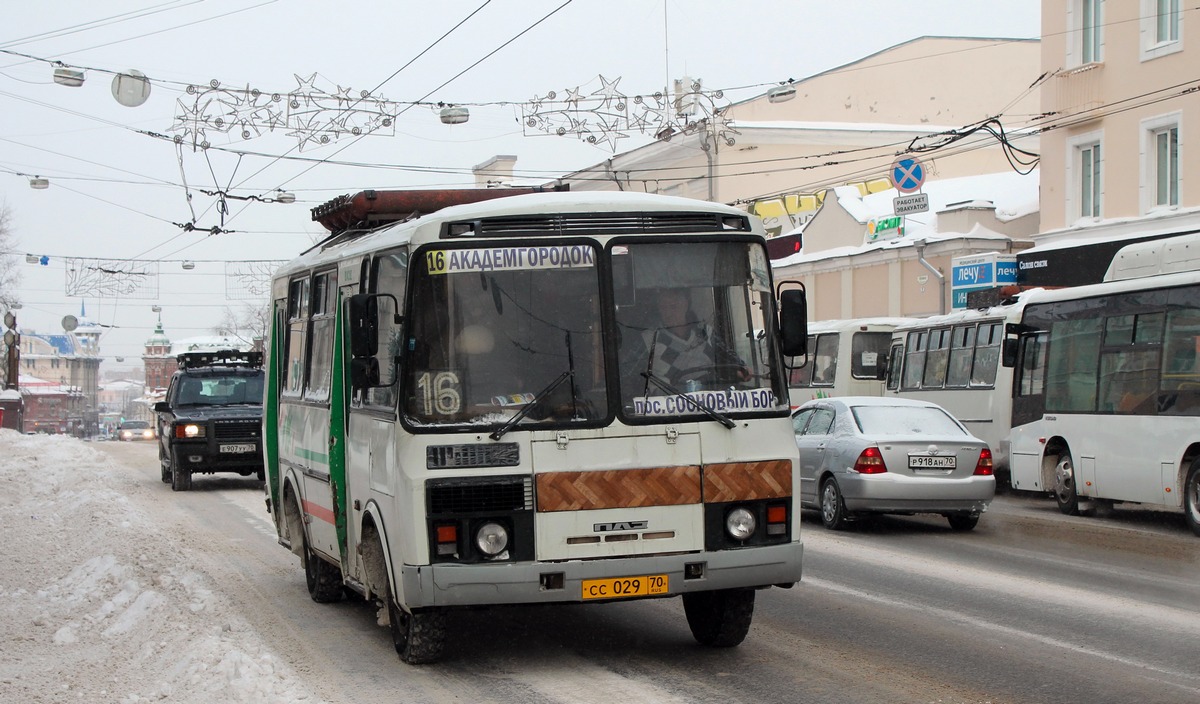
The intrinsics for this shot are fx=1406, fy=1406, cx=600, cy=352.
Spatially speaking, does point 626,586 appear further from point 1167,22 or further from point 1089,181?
point 1089,181

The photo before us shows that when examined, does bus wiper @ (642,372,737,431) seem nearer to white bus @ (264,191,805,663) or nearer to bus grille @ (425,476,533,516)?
white bus @ (264,191,805,663)

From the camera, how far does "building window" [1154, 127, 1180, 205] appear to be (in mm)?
28875

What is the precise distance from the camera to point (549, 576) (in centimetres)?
773

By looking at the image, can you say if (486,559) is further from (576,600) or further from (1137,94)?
(1137,94)

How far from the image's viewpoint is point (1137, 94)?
29547mm

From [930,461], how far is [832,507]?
1.38 m

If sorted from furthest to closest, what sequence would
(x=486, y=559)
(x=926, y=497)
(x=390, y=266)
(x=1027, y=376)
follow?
(x=1027, y=376), (x=926, y=497), (x=390, y=266), (x=486, y=559)

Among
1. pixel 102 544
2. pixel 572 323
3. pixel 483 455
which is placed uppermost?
pixel 572 323

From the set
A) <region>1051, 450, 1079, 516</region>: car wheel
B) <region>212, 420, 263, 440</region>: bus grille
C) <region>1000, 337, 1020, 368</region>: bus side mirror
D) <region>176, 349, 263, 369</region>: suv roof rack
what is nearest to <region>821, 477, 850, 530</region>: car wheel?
<region>1051, 450, 1079, 516</region>: car wheel

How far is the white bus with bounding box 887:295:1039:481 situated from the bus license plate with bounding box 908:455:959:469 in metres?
6.57

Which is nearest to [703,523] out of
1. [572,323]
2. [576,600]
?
[576,600]

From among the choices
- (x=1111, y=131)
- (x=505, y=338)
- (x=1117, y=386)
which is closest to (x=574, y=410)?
(x=505, y=338)

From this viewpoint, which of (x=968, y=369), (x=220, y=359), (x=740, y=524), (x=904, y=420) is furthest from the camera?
(x=220, y=359)

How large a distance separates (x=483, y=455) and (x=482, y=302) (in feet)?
2.90
